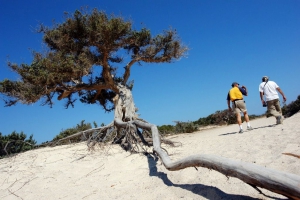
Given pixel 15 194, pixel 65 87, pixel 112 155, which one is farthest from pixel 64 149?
pixel 65 87

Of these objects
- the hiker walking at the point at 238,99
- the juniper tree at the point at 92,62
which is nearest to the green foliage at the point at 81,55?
the juniper tree at the point at 92,62

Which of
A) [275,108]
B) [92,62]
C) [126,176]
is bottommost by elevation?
[126,176]

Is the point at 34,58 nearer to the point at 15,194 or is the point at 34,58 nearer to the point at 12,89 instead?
the point at 12,89

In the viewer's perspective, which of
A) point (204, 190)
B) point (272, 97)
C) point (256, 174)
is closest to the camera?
point (256, 174)

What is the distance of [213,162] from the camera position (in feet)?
8.93

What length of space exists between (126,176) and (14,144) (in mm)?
6514

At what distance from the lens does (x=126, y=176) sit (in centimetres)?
427

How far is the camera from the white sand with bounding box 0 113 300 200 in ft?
9.92

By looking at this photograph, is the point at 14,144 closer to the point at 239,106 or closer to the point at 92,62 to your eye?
the point at 92,62

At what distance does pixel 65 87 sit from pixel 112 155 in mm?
4368

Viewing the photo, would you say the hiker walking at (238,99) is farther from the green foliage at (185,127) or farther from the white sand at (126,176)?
the green foliage at (185,127)

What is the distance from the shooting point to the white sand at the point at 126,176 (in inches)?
119

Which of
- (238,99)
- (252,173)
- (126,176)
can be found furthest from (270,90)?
(252,173)

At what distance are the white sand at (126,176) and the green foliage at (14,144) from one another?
8.99 ft
